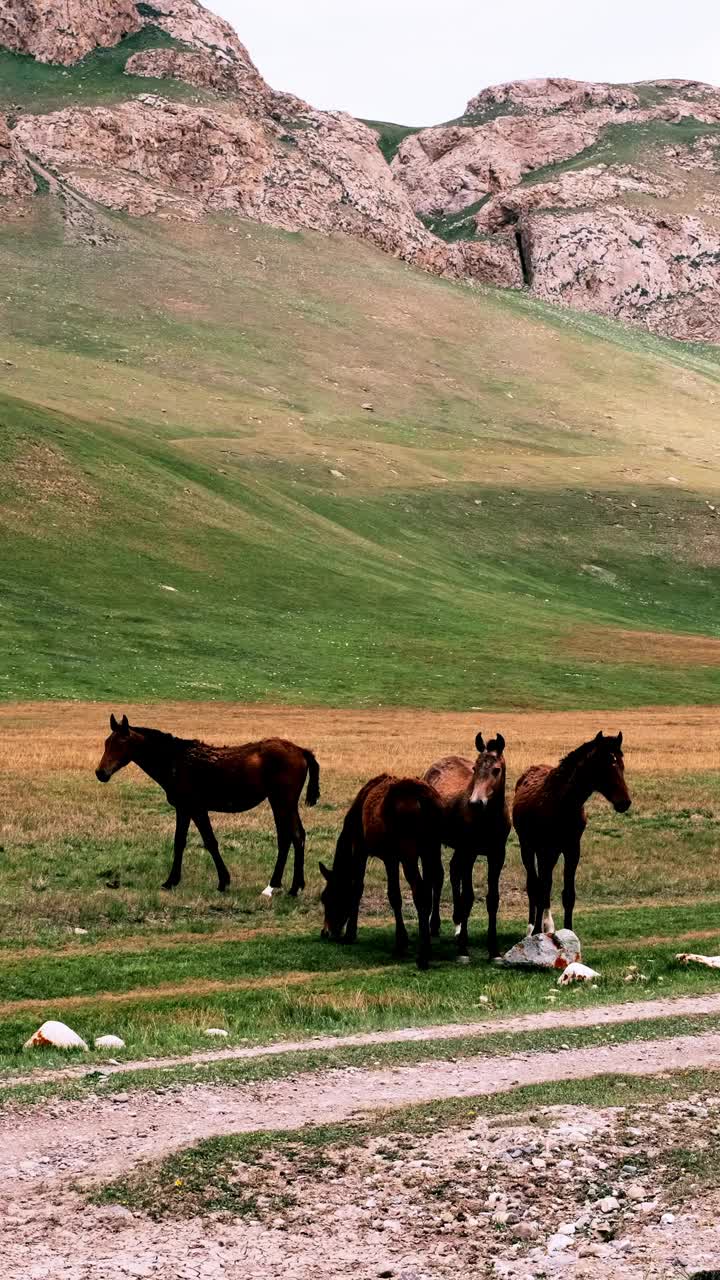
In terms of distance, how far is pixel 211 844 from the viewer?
25203 mm

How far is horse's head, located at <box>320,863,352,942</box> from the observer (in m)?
21.6

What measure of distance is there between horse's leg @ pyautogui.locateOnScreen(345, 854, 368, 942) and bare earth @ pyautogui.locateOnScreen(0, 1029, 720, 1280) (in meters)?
8.12

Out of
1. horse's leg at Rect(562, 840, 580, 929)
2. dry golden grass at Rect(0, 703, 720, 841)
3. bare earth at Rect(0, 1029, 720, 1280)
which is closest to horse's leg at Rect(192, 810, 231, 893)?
dry golden grass at Rect(0, 703, 720, 841)

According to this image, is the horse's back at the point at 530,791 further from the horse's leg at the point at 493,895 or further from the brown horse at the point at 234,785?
the brown horse at the point at 234,785

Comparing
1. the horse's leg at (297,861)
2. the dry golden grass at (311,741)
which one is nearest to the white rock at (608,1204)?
the horse's leg at (297,861)

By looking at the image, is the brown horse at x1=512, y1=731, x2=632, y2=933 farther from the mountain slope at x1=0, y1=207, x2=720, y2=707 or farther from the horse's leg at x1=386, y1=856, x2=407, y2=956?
the mountain slope at x1=0, y1=207, x2=720, y2=707

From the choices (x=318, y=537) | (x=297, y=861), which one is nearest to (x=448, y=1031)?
(x=297, y=861)

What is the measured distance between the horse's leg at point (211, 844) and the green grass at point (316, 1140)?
1255cm

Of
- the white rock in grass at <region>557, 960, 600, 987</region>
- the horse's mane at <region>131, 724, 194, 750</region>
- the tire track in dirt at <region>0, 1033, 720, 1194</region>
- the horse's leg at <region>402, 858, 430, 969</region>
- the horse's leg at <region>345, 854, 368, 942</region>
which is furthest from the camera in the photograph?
the horse's mane at <region>131, 724, 194, 750</region>

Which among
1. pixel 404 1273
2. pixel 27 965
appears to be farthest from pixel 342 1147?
pixel 27 965

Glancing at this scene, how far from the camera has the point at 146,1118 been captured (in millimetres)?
12195

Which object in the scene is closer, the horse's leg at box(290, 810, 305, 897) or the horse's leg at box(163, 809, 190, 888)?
the horse's leg at box(290, 810, 305, 897)

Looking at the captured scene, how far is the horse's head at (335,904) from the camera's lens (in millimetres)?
21562

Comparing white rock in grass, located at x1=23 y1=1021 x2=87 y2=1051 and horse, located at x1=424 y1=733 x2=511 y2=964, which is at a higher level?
horse, located at x1=424 y1=733 x2=511 y2=964
